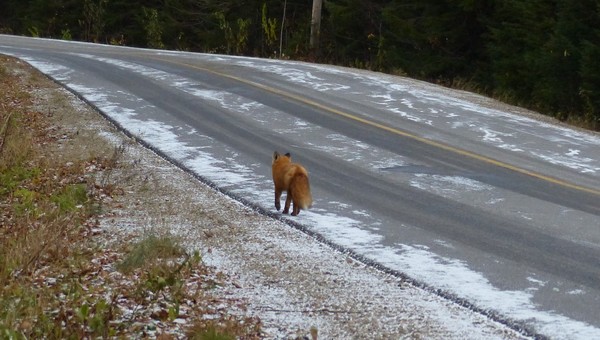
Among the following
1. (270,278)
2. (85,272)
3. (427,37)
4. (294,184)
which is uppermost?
(427,37)

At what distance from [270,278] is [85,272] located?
5.04 feet

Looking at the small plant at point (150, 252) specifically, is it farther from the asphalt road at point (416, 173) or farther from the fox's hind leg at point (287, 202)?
the asphalt road at point (416, 173)

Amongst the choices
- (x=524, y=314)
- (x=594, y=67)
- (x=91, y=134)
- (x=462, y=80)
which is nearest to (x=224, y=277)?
(x=524, y=314)

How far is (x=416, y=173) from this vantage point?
12.2 meters

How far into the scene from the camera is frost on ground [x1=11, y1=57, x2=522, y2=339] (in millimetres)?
6617

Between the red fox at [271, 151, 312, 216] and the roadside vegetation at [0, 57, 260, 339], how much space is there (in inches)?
59.4

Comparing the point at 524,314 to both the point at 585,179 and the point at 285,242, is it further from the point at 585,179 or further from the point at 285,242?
the point at 585,179

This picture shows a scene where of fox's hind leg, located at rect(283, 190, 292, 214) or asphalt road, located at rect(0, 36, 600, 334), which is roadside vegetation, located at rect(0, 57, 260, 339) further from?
asphalt road, located at rect(0, 36, 600, 334)

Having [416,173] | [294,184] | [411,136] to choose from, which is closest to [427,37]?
[411,136]

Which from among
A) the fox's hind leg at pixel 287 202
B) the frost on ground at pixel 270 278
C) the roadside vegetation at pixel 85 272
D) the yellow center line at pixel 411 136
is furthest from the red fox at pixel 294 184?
the yellow center line at pixel 411 136

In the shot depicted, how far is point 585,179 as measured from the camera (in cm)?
1204

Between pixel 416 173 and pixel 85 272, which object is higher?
pixel 416 173

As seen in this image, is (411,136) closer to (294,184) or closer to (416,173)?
(416,173)

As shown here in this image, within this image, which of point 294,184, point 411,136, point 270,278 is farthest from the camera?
point 411,136
